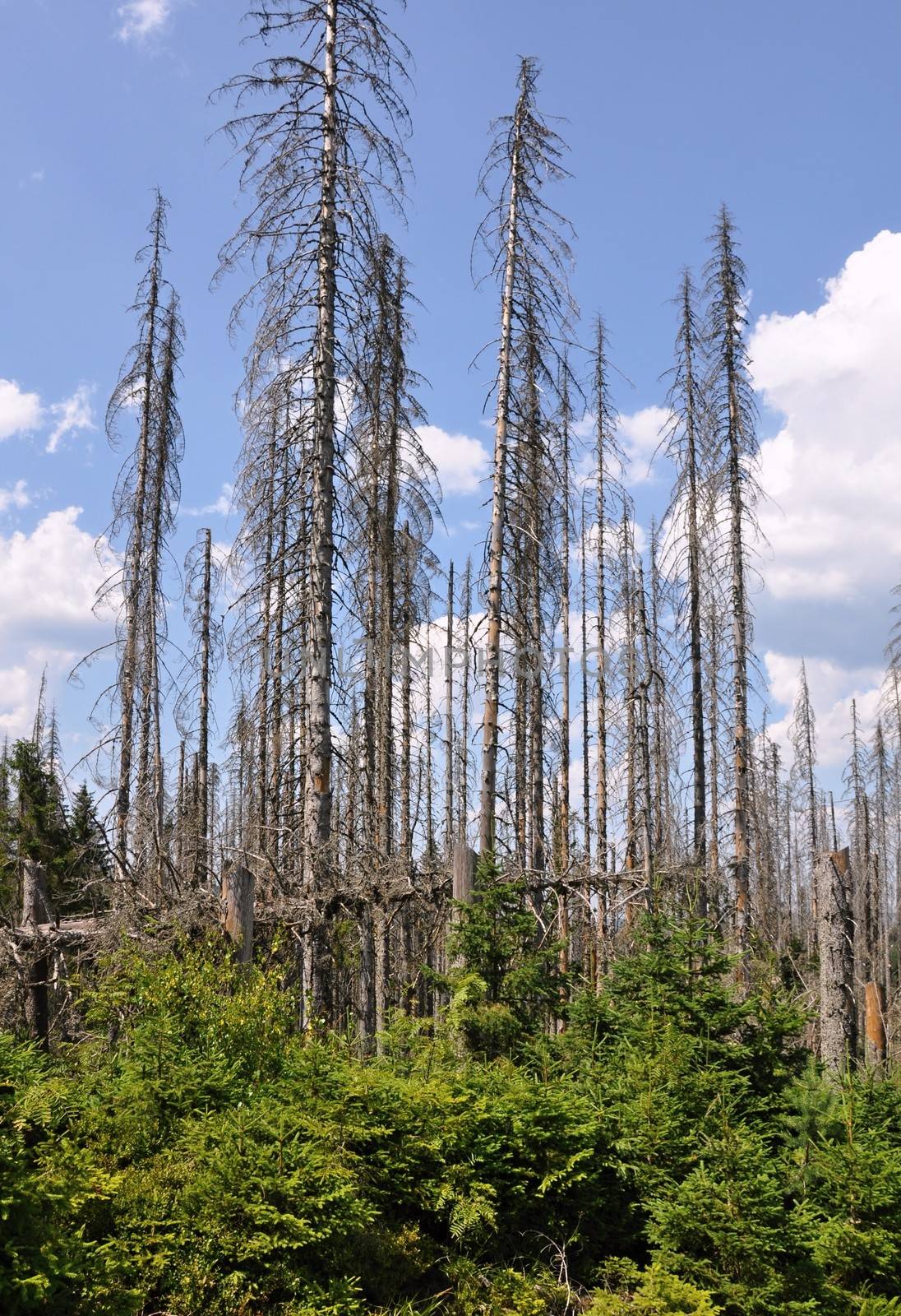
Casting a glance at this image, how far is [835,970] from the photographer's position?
9422 millimetres

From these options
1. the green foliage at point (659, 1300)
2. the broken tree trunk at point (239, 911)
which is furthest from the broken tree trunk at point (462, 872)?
the green foliage at point (659, 1300)

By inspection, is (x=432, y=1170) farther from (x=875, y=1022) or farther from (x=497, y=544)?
(x=875, y=1022)

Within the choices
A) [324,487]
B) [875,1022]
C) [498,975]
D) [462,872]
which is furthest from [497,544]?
[875,1022]

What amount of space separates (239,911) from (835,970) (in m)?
5.78

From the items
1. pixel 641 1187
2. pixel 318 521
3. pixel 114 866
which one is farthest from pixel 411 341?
pixel 641 1187

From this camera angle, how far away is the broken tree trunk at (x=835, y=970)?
30.6 ft

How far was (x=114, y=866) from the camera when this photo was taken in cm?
1039

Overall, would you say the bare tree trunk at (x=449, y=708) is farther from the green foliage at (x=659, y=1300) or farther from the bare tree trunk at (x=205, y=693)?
the green foliage at (x=659, y=1300)

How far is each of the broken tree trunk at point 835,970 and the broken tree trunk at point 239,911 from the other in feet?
17.9

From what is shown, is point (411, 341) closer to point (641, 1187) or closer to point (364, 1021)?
point (364, 1021)

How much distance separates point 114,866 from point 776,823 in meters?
38.5

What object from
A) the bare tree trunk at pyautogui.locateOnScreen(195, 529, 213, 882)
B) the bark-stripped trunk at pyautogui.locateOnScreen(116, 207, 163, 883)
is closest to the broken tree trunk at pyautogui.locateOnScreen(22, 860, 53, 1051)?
the bark-stripped trunk at pyautogui.locateOnScreen(116, 207, 163, 883)

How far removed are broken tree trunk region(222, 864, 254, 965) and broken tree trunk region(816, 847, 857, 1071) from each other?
5.47 meters

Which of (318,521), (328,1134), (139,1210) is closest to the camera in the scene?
(139,1210)
